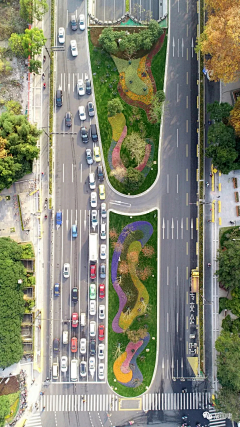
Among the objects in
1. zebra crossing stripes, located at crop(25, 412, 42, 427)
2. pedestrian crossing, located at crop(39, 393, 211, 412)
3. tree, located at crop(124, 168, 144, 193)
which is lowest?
zebra crossing stripes, located at crop(25, 412, 42, 427)

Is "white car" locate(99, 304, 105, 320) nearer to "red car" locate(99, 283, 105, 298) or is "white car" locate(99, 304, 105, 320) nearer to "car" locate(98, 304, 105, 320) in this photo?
"car" locate(98, 304, 105, 320)

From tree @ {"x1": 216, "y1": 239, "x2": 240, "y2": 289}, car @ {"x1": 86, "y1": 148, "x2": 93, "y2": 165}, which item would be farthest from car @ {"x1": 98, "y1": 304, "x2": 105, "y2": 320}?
car @ {"x1": 86, "y1": 148, "x2": 93, "y2": 165}

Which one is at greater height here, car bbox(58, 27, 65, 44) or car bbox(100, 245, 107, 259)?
car bbox(58, 27, 65, 44)

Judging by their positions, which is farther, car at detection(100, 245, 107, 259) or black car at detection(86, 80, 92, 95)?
black car at detection(86, 80, 92, 95)

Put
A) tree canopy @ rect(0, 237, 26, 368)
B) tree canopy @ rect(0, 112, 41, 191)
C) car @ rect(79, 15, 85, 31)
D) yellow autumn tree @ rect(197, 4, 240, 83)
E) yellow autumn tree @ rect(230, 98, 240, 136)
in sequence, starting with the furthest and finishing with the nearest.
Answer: car @ rect(79, 15, 85, 31)
tree canopy @ rect(0, 237, 26, 368)
tree canopy @ rect(0, 112, 41, 191)
yellow autumn tree @ rect(230, 98, 240, 136)
yellow autumn tree @ rect(197, 4, 240, 83)

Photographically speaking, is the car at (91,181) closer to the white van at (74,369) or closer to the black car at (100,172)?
the black car at (100,172)

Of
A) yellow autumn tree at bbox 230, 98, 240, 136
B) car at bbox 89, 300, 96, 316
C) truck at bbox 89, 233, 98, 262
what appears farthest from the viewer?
car at bbox 89, 300, 96, 316

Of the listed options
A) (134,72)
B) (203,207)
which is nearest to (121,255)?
(203,207)

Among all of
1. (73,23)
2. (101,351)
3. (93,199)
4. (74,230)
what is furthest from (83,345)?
(73,23)
